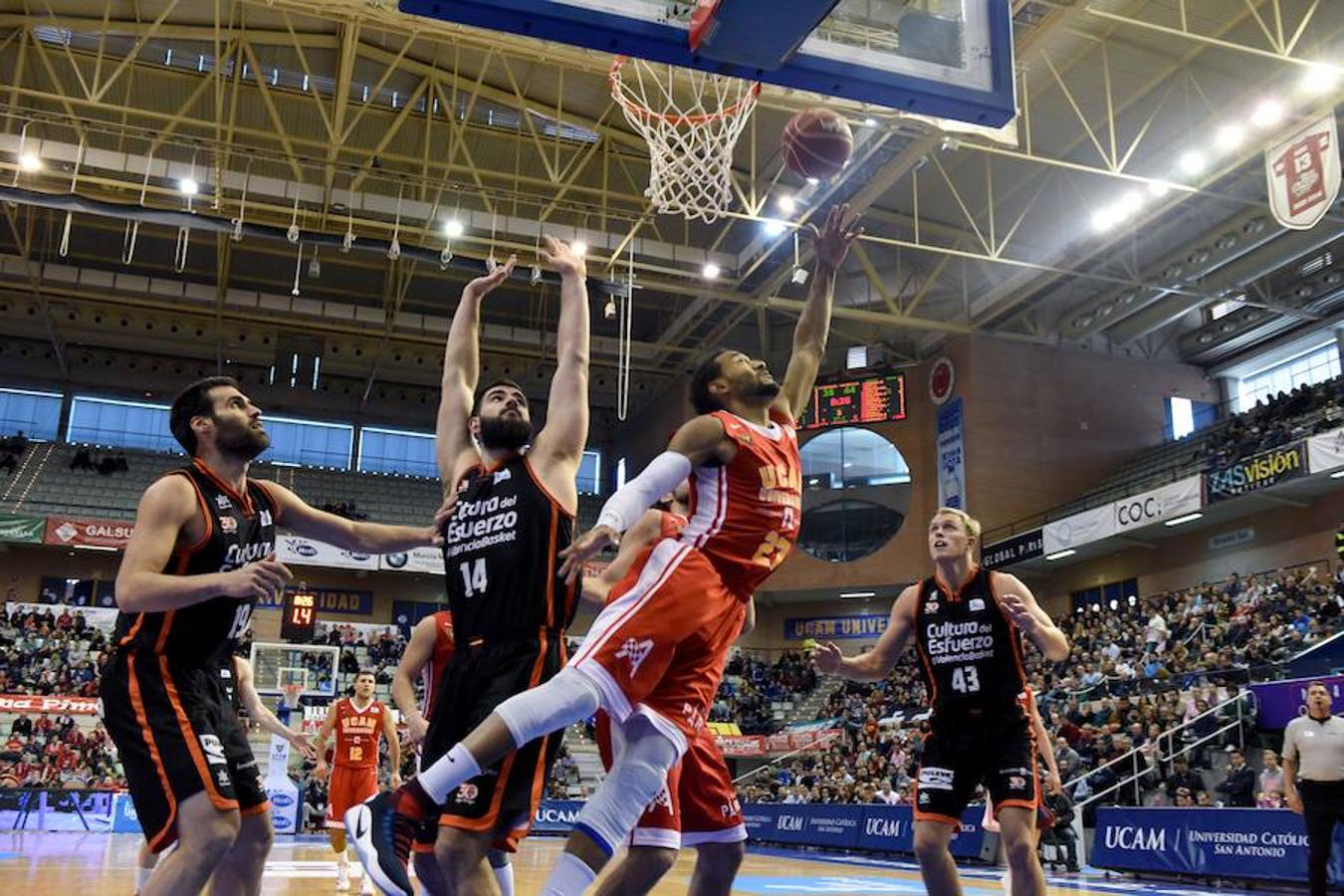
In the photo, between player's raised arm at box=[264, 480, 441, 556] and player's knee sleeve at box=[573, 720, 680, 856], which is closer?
player's knee sleeve at box=[573, 720, 680, 856]

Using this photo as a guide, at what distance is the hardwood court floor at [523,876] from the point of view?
9805 mm

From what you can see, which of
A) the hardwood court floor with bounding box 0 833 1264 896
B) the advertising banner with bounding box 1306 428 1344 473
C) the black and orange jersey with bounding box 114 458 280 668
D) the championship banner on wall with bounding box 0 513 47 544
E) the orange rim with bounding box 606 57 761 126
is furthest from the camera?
the championship banner on wall with bounding box 0 513 47 544

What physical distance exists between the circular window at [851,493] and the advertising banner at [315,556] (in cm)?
1230

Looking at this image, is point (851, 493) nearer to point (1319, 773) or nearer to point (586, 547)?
point (1319, 773)

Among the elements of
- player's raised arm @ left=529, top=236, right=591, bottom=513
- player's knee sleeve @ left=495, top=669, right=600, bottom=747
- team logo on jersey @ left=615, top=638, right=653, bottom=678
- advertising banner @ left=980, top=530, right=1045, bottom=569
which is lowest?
player's knee sleeve @ left=495, top=669, right=600, bottom=747

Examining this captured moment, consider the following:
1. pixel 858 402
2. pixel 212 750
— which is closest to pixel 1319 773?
pixel 212 750

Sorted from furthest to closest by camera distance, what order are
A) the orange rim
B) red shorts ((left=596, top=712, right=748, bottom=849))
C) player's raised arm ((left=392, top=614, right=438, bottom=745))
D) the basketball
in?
the orange rim → the basketball → player's raised arm ((left=392, top=614, right=438, bottom=745)) → red shorts ((left=596, top=712, right=748, bottom=849))

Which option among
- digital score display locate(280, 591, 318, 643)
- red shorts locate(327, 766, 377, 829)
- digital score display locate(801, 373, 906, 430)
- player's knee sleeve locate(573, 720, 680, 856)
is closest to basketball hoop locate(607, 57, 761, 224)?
red shorts locate(327, 766, 377, 829)

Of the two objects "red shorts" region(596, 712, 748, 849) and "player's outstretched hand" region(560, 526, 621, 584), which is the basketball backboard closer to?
"player's outstretched hand" region(560, 526, 621, 584)

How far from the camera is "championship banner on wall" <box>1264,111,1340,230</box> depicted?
1515cm

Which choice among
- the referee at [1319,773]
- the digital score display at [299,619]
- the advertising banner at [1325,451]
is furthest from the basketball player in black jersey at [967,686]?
the digital score display at [299,619]

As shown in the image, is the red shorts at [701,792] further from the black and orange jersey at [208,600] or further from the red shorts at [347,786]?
the red shorts at [347,786]

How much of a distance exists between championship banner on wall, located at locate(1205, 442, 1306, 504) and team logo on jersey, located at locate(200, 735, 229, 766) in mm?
21012

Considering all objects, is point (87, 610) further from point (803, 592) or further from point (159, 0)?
point (803, 592)
